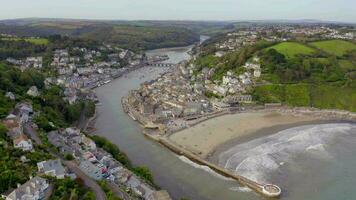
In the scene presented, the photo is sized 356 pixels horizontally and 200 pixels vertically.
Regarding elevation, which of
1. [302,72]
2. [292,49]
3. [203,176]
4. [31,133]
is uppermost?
[292,49]

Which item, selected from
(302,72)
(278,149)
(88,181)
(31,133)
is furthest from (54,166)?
(302,72)

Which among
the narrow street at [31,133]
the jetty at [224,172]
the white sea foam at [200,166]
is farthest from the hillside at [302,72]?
the narrow street at [31,133]

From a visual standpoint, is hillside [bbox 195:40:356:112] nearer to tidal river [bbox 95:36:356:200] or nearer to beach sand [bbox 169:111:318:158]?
beach sand [bbox 169:111:318:158]

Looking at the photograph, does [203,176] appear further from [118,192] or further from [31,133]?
[31,133]

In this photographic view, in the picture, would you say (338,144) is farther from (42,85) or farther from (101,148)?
(42,85)

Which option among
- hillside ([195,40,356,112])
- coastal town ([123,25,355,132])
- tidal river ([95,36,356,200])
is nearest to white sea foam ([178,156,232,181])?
tidal river ([95,36,356,200])

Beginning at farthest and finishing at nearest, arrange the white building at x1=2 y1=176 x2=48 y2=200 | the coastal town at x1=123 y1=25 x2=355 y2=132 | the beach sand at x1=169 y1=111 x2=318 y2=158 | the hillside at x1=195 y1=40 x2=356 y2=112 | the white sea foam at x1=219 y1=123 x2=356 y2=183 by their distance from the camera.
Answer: the hillside at x1=195 y1=40 x2=356 y2=112
the coastal town at x1=123 y1=25 x2=355 y2=132
the beach sand at x1=169 y1=111 x2=318 y2=158
the white sea foam at x1=219 y1=123 x2=356 y2=183
the white building at x1=2 y1=176 x2=48 y2=200

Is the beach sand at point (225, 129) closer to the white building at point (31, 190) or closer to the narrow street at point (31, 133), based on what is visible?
the narrow street at point (31, 133)
